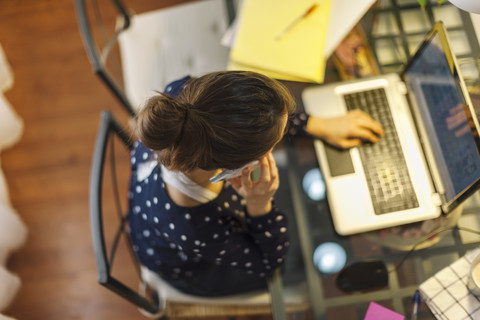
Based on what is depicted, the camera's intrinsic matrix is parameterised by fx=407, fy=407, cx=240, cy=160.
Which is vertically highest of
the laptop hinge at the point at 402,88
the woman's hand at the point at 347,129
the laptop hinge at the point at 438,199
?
the laptop hinge at the point at 402,88

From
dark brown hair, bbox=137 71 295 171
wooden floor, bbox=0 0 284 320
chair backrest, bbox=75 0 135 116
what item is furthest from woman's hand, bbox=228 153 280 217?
wooden floor, bbox=0 0 284 320

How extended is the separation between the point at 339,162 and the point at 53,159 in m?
1.41

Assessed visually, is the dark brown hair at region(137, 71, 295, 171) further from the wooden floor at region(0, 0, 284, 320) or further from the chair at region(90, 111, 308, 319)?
the wooden floor at region(0, 0, 284, 320)

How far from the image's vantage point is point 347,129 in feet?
3.29

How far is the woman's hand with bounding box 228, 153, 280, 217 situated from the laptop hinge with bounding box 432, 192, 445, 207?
15.1 inches

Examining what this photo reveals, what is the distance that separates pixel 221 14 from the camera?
1395mm

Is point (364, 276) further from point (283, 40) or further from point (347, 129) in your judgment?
point (283, 40)

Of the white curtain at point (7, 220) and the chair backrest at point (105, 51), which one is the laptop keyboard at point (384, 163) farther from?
the white curtain at point (7, 220)

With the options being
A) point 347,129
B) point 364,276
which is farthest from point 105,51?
point 364,276

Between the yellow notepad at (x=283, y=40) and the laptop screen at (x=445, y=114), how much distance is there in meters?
0.25

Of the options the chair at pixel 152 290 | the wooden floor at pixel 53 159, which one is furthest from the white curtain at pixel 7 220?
the chair at pixel 152 290

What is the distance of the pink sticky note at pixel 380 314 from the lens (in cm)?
89

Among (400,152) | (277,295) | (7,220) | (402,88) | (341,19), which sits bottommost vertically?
(7,220)

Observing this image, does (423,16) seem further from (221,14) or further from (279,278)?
(279,278)
